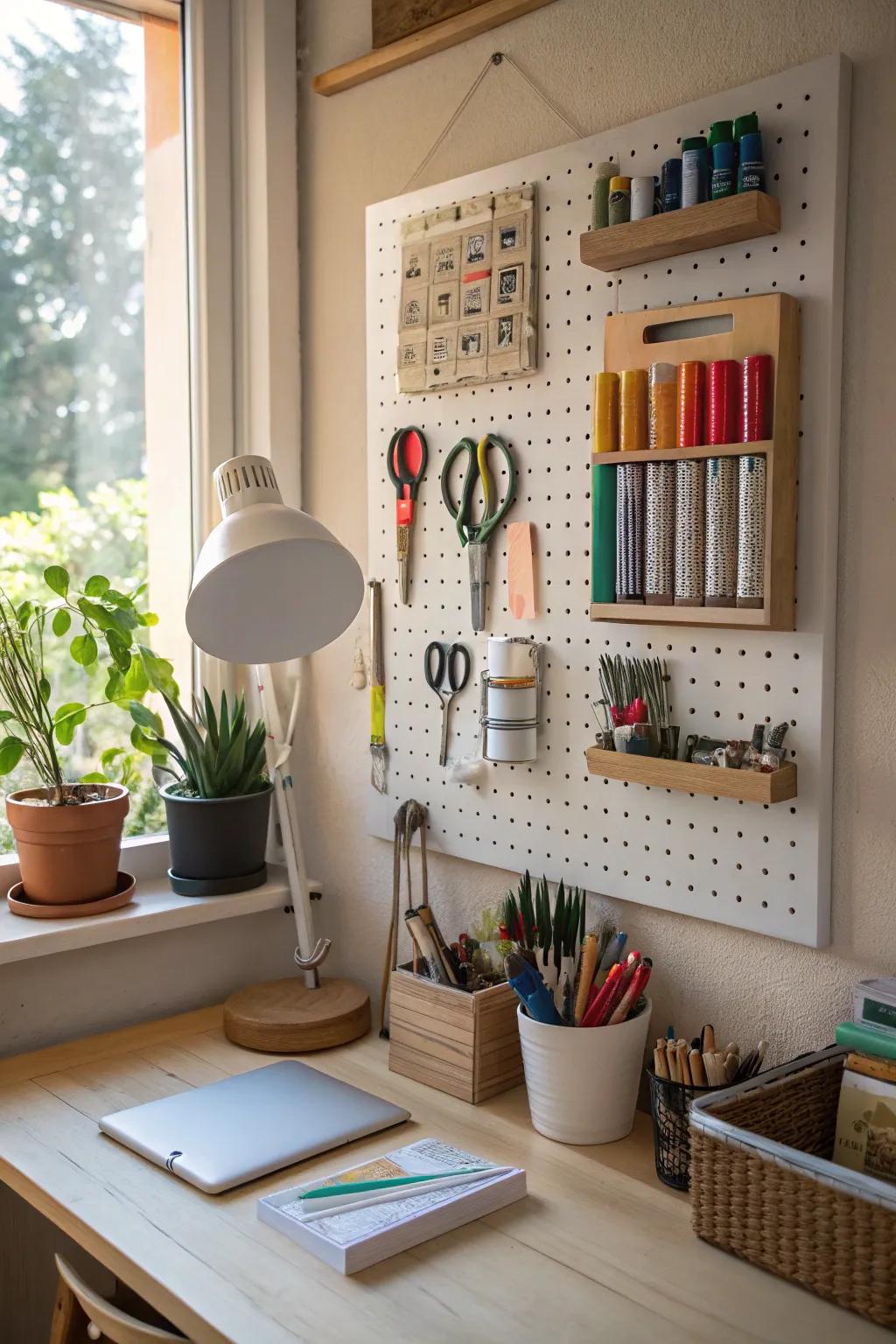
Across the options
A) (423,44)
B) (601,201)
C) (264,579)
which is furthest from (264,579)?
(423,44)

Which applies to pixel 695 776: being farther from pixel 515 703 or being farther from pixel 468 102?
pixel 468 102

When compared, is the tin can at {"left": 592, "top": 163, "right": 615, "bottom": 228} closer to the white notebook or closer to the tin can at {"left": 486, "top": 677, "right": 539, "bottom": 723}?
the tin can at {"left": 486, "top": 677, "right": 539, "bottom": 723}

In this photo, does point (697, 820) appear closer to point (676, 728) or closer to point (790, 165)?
point (676, 728)

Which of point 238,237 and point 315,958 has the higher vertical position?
point 238,237

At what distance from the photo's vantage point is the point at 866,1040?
1107 mm

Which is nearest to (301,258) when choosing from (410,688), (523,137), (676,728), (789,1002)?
(523,137)

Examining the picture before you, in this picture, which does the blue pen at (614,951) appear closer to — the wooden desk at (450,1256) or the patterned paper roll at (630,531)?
the wooden desk at (450,1256)

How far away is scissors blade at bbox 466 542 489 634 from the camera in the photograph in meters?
1.50

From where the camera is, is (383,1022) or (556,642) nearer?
(556,642)

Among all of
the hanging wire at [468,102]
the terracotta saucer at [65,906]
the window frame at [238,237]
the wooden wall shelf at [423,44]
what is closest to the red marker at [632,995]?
the terracotta saucer at [65,906]

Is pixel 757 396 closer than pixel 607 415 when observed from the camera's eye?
Yes

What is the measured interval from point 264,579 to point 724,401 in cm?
50

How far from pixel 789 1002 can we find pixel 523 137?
1.05 meters

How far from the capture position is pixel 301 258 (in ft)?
5.98
